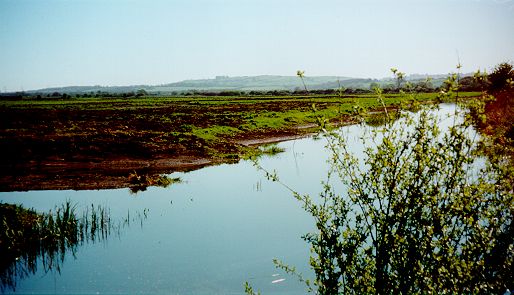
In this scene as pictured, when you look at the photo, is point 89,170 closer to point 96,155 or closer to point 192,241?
point 96,155

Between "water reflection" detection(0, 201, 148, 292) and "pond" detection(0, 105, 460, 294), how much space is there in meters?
0.30

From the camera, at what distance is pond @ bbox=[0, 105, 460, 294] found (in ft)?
41.0

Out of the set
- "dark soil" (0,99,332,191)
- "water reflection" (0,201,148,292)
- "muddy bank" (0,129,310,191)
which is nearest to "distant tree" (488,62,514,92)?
"dark soil" (0,99,332,191)

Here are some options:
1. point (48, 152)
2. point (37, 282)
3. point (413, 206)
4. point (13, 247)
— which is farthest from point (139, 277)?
point (48, 152)

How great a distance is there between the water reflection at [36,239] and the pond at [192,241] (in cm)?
30

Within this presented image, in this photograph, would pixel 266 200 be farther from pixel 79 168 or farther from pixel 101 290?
pixel 79 168

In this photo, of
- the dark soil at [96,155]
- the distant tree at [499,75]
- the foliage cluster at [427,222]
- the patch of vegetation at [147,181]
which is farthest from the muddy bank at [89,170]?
the distant tree at [499,75]

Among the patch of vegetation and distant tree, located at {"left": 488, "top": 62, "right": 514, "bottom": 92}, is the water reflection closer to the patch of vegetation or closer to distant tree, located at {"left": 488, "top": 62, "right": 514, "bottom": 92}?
the patch of vegetation

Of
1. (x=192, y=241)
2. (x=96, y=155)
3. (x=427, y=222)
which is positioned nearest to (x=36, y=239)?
(x=192, y=241)

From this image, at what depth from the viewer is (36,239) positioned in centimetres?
1426

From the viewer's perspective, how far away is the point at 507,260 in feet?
20.1

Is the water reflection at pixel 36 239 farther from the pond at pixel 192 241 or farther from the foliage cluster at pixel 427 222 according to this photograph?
the foliage cluster at pixel 427 222

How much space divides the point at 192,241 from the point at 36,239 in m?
5.80

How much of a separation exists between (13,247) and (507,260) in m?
14.9
